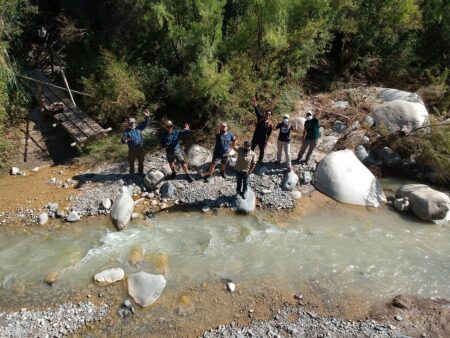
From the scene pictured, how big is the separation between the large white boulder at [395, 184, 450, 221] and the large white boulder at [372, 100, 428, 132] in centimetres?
269

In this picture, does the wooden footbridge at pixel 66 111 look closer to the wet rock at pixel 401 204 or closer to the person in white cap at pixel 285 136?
the person in white cap at pixel 285 136

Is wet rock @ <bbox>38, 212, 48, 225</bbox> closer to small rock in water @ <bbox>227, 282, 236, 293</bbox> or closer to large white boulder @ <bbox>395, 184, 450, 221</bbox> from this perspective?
small rock in water @ <bbox>227, 282, 236, 293</bbox>

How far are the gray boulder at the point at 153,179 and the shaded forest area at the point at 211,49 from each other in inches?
96.1

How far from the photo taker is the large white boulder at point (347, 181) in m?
10.2

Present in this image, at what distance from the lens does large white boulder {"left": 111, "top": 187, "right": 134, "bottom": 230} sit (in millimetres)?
9117

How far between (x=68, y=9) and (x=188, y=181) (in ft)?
27.2

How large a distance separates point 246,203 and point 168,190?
2061 mm

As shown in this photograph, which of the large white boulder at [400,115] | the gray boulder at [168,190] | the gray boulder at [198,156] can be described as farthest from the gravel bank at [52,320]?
the large white boulder at [400,115]

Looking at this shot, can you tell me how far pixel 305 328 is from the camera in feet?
23.7

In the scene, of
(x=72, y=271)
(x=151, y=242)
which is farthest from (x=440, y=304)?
(x=72, y=271)

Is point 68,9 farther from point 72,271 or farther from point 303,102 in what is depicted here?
point 72,271

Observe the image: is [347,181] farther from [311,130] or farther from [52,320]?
[52,320]

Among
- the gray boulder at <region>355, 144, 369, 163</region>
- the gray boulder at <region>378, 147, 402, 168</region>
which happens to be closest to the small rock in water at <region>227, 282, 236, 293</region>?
the gray boulder at <region>355, 144, 369, 163</region>

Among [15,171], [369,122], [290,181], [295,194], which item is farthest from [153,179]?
[369,122]
